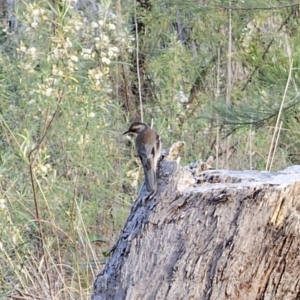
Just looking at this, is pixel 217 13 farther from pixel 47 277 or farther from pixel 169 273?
pixel 169 273

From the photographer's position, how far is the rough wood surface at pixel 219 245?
215 cm

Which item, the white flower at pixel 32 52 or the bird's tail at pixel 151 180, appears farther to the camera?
the white flower at pixel 32 52

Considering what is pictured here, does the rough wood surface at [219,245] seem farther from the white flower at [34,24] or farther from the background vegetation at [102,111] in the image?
the white flower at [34,24]

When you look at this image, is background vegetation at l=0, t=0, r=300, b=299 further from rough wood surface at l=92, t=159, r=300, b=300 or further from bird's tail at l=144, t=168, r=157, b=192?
rough wood surface at l=92, t=159, r=300, b=300

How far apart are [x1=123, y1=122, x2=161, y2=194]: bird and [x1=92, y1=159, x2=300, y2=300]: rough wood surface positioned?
9cm

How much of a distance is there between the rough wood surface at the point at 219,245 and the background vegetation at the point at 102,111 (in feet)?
3.36

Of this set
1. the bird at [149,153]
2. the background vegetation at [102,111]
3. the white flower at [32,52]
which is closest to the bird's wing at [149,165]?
the bird at [149,153]

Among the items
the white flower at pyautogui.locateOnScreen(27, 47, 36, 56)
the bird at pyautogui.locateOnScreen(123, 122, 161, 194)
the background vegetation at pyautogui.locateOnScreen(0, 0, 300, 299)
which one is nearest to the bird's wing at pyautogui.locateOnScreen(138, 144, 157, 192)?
the bird at pyautogui.locateOnScreen(123, 122, 161, 194)

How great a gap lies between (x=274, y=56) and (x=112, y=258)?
261 centimetres

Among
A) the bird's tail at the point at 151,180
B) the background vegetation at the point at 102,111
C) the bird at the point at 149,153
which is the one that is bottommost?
the background vegetation at the point at 102,111

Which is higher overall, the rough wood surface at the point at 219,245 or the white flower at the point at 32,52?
the rough wood surface at the point at 219,245

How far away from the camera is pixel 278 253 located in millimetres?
2164

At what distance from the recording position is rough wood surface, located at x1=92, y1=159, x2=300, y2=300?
2.15 metres

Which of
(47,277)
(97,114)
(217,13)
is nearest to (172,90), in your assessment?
(217,13)
